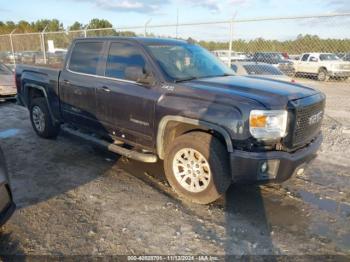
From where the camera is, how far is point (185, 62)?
15.1 feet

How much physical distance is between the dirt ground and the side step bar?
0.37 m

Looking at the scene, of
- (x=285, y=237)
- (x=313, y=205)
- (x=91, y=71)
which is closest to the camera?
(x=285, y=237)

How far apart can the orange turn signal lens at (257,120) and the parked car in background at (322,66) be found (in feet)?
62.4

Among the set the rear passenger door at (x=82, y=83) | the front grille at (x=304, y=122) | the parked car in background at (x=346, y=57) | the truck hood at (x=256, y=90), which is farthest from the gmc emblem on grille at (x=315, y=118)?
the parked car in background at (x=346, y=57)

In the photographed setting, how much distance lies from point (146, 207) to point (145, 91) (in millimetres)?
1477

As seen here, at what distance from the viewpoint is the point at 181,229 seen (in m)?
3.38

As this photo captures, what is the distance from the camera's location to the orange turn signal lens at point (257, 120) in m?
3.34

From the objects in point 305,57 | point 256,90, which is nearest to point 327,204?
point 256,90

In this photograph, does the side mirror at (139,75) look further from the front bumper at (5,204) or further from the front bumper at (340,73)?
the front bumper at (340,73)

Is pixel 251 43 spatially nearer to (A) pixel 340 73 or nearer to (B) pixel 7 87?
(A) pixel 340 73

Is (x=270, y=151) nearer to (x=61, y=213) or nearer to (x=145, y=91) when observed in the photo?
(x=145, y=91)

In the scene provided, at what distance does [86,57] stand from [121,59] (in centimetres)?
92

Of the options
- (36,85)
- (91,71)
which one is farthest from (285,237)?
(36,85)

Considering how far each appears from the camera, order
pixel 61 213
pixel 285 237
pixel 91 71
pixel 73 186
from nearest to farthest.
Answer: pixel 285 237
pixel 61 213
pixel 73 186
pixel 91 71
